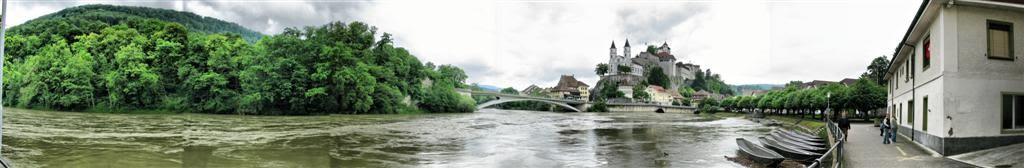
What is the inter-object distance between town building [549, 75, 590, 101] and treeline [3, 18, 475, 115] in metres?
114

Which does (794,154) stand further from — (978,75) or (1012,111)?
(1012,111)

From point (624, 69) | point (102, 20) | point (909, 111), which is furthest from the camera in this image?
point (624, 69)

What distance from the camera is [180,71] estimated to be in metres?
49.2

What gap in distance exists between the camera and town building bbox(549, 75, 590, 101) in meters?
168

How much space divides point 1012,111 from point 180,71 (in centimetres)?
5233

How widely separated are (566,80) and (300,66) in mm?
134312

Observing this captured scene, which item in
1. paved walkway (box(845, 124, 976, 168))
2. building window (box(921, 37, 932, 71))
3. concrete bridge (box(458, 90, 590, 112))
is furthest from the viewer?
concrete bridge (box(458, 90, 590, 112))

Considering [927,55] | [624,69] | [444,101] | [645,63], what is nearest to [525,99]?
[444,101]

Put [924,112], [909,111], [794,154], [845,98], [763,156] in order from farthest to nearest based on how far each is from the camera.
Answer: [845,98] → [909,111] → [924,112] → [794,154] → [763,156]

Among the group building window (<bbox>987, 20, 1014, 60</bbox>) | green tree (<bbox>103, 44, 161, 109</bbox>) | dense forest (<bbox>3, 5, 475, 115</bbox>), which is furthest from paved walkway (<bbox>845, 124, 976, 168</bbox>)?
green tree (<bbox>103, 44, 161, 109</bbox>)

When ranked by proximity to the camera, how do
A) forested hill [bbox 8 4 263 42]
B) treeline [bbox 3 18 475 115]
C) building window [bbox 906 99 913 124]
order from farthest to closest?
forested hill [bbox 8 4 263 42], treeline [bbox 3 18 475 115], building window [bbox 906 99 913 124]

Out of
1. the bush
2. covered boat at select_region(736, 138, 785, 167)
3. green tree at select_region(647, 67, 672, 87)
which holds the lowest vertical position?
covered boat at select_region(736, 138, 785, 167)

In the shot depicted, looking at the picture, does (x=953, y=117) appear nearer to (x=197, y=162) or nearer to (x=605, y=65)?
(x=197, y=162)

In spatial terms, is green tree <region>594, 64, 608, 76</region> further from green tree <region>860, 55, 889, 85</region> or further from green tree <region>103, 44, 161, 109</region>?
green tree <region>103, 44, 161, 109</region>
